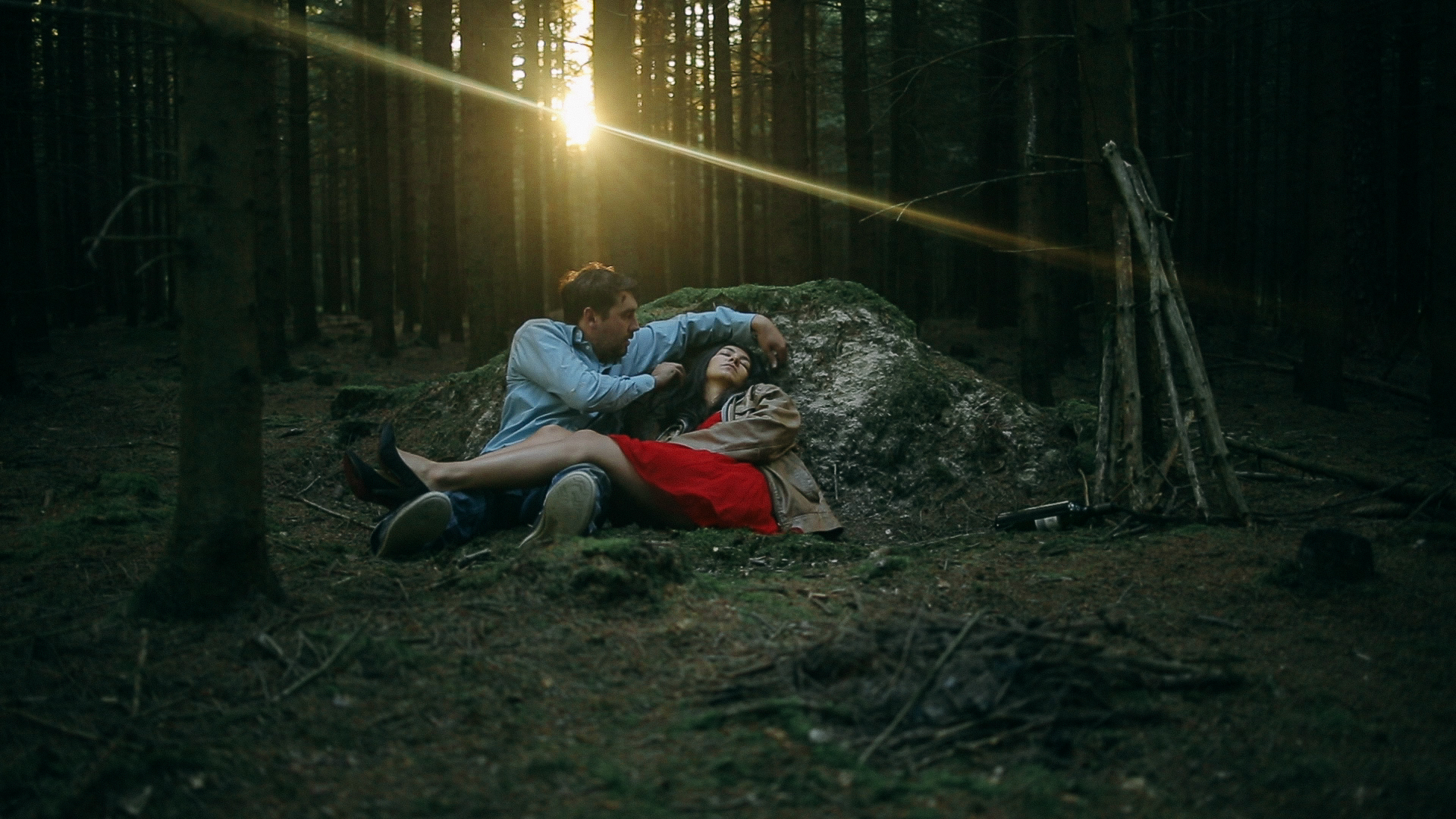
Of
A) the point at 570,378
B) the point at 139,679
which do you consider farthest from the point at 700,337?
the point at 139,679

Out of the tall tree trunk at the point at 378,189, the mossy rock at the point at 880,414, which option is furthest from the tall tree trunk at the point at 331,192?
the mossy rock at the point at 880,414

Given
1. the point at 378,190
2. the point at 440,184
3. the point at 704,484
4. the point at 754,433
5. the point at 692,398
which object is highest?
the point at 440,184

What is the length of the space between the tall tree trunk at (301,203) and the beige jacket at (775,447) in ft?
30.8

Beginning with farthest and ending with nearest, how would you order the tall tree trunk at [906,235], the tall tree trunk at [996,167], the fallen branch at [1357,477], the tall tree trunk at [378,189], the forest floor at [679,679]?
the tall tree trunk at [906,235] → the tall tree trunk at [378,189] → the tall tree trunk at [996,167] → the fallen branch at [1357,477] → the forest floor at [679,679]

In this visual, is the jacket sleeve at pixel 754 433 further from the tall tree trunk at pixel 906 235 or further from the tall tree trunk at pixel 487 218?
the tall tree trunk at pixel 906 235

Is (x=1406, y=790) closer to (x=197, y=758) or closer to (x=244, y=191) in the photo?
(x=197, y=758)

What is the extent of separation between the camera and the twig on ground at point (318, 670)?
2971 millimetres

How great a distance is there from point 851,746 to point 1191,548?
2.56 metres

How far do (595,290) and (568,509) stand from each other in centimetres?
147

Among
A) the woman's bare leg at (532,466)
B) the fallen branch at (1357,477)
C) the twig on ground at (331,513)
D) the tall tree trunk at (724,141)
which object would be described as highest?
the tall tree trunk at (724,141)

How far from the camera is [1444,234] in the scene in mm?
7254

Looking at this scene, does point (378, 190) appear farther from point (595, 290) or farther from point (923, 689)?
point (923, 689)

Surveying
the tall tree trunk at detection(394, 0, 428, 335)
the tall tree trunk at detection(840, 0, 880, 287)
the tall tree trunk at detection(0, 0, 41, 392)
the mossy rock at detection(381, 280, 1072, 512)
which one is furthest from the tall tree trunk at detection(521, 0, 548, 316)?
the mossy rock at detection(381, 280, 1072, 512)

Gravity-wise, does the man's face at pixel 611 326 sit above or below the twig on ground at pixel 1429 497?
above
